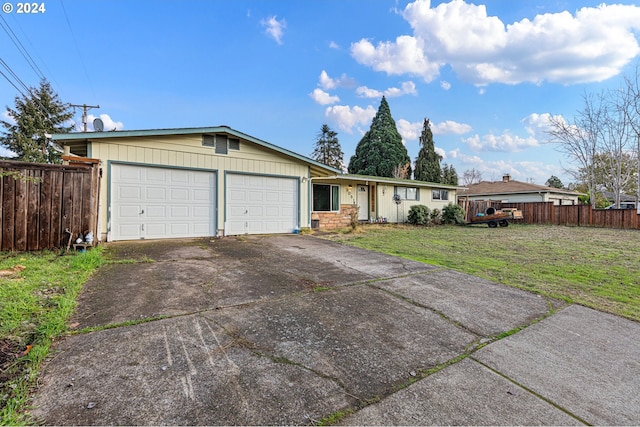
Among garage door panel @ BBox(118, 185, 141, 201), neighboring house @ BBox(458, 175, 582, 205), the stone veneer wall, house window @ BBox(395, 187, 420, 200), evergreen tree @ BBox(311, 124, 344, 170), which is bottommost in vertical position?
the stone veneer wall

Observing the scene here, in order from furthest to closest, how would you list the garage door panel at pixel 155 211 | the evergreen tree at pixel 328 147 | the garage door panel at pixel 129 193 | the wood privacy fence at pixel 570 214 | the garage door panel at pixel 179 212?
1. the evergreen tree at pixel 328 147
2. the wood privacy fence at pixel 570 214
3. the garage door panel at pixel 179 212
4. the garage door panel at pixel 155 211
5. the garage door panel at pixel 129 193

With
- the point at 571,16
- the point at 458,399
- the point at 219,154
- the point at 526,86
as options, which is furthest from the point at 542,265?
the point at 526,86

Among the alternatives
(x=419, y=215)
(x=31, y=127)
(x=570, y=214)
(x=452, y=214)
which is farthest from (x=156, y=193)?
(x=31, y=127)

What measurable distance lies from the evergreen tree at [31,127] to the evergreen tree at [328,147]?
26134mm

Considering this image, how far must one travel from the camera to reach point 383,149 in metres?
28.7

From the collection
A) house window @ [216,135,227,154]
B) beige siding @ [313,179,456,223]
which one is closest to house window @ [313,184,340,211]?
beige siding @ [313,179,456,223]

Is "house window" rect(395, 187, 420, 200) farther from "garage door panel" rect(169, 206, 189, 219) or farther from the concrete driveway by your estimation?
the concrete driveway

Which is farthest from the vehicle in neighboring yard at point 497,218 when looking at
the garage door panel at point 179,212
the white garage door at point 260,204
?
the garage door panel at point 179,212

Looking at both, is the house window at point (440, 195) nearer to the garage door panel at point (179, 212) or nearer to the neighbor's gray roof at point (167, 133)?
the neighbor's gray roof at point (167, 133)

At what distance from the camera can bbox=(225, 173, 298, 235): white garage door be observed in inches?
354

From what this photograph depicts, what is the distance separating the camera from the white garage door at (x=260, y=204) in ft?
29.5

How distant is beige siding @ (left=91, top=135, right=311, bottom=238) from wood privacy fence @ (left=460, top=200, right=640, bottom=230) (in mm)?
13259

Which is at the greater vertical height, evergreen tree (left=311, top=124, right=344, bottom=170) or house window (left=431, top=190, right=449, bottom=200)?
evergreen tree (left=311, top=124, right=344, bottom=170)

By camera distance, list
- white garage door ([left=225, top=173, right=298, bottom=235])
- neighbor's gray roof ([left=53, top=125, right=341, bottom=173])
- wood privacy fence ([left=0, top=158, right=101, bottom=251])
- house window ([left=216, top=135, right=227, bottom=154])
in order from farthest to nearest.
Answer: white garage door ([left=225, top=173, right=298, bottom=235]) < house window ([left=216, top=135, right=227, bottom=154]) < neighbor's gray roof ([left=53, top=125, right=341, bottom=173]) < wood privacy fence ([left=0, top=158, right=101, bottom=251])
